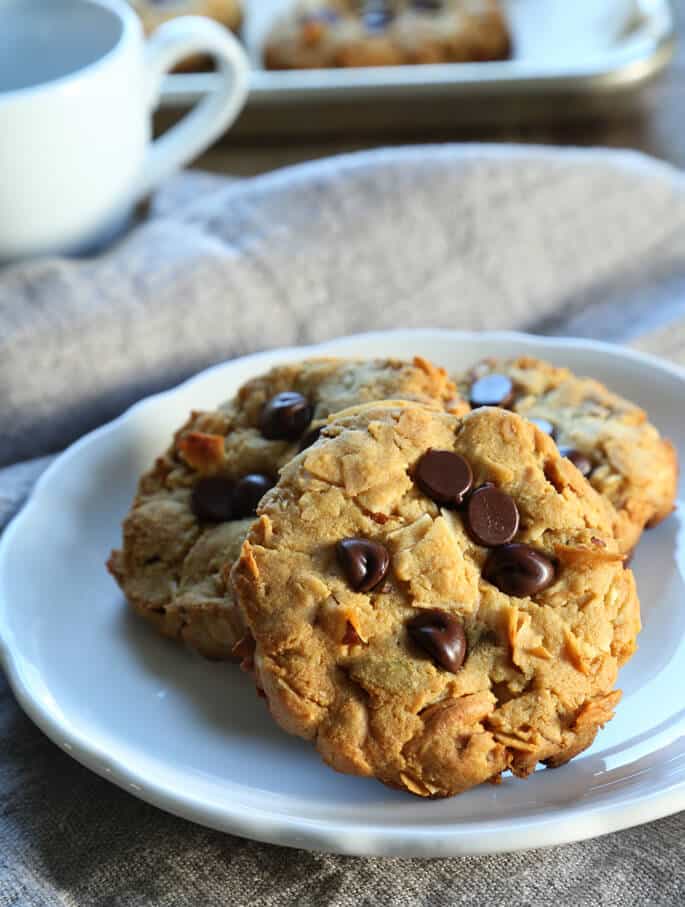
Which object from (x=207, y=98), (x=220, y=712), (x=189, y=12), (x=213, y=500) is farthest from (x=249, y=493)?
(x=189, y=12)

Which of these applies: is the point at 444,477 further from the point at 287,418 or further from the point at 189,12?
the point at 189,12

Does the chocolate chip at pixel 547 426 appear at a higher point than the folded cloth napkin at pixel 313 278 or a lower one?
higher

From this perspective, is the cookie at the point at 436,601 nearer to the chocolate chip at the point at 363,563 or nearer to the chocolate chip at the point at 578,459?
the chocolate chip at the point at 363,563

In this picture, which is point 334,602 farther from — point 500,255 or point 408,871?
point 500,255

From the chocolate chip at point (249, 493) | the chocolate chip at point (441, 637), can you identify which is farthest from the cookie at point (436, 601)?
the chocolate chip at point (249, 493)

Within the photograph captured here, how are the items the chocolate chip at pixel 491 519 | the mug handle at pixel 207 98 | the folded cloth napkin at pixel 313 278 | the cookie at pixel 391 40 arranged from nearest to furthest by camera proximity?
the chocolate chip at pixel 491 519, the folded cloth napkin at pixel 313 278, the mug handle at pixel 207 98, the cookie at pixel 391 40

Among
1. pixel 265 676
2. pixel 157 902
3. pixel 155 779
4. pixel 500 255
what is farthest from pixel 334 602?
pixel 500 255
